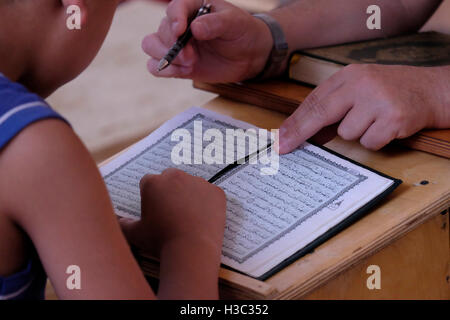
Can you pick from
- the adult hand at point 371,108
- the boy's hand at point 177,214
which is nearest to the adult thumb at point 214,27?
the adult hand at point 371,108

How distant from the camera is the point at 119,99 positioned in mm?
3359

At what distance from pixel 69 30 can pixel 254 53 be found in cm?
50

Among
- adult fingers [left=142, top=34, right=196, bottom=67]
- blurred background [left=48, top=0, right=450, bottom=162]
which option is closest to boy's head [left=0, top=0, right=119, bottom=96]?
adult fingers [left=142, top=34, right=196, bottom=67]

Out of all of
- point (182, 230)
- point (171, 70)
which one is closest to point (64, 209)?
point (182, 230)

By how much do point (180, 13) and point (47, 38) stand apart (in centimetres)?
38

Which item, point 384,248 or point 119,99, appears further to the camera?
point 119,99

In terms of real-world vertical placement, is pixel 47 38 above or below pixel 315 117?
above

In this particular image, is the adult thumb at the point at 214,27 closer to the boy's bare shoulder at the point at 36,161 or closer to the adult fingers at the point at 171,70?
the adult fingers at the point at 171,70

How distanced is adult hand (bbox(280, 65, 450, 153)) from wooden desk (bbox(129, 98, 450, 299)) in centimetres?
5

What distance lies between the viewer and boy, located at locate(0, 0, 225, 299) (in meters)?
0.71

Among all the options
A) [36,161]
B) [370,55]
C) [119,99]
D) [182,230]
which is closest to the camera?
[36,161]

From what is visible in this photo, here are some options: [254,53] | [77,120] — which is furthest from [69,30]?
[77,120]

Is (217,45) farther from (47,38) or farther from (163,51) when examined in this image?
(47,38)
